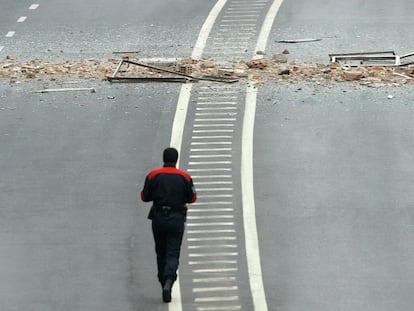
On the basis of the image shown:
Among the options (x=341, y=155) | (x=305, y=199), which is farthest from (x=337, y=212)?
(x=341, y=155)

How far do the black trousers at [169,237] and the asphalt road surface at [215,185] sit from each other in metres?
0.52

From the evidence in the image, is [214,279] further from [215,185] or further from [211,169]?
[211,169]

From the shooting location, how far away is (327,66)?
26.8 m

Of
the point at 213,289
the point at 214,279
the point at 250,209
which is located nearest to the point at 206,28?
Result: the point at 250,209

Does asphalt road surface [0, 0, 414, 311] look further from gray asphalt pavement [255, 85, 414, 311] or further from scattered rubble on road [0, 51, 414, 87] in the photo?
scattered rubble on road [0, 51, 414, 87]

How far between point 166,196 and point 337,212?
3.73 m

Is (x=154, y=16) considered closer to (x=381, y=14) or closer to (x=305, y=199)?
(x=381, y=14)

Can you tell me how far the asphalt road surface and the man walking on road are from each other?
573mm

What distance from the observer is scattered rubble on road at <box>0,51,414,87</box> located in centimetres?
2600

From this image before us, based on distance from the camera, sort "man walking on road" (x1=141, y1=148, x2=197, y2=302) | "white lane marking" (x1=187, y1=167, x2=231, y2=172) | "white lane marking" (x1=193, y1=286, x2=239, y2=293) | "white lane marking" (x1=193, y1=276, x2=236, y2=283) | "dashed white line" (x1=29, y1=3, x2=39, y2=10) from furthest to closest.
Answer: "dashed white line" (x1=29, y1=3, x2=39, y2=10), "white lane marking" (x1=187, y1=167, x2=231, y2=172), "white lane marking" (x1=193, y1=276, x2=236, y2=283), "white lane marking" (x1=193, y1=286, x2=239, y2=293), "man walking on road" (x1=141, y1=148, x2=197, y2=302)

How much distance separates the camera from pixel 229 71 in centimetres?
2648

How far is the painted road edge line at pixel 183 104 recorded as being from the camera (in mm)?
18188

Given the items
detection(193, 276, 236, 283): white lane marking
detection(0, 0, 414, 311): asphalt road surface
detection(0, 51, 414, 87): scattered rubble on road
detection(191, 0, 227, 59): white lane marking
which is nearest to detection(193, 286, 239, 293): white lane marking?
detection(0, 0, 414, 311): asphalt road surface

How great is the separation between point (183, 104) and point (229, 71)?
6.51 feet
